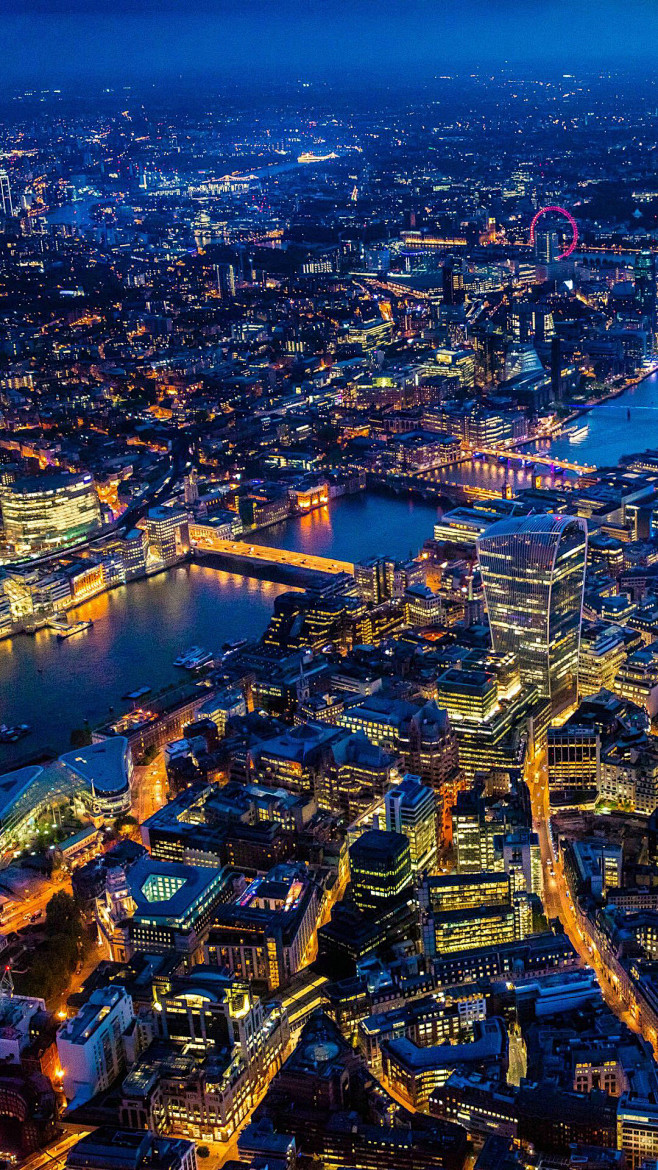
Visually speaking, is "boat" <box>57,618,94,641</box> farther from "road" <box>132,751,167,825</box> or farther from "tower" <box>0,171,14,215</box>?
"tower" <box>0,171,14,215</box>

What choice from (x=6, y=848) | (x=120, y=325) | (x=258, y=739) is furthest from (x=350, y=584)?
(x=120, y=325)

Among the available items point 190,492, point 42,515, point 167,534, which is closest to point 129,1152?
point 167,534

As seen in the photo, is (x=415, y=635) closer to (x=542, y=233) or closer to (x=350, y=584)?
(x=350, y=584)

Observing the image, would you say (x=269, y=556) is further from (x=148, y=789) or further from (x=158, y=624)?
(x=148, y=789)

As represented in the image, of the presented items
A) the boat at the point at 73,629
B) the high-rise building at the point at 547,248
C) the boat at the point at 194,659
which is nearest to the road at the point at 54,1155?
the boat at the point at 194,659

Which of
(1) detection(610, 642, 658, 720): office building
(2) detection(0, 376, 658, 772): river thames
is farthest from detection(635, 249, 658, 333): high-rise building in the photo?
(1) detection(610, 642, 658, 720): office building
